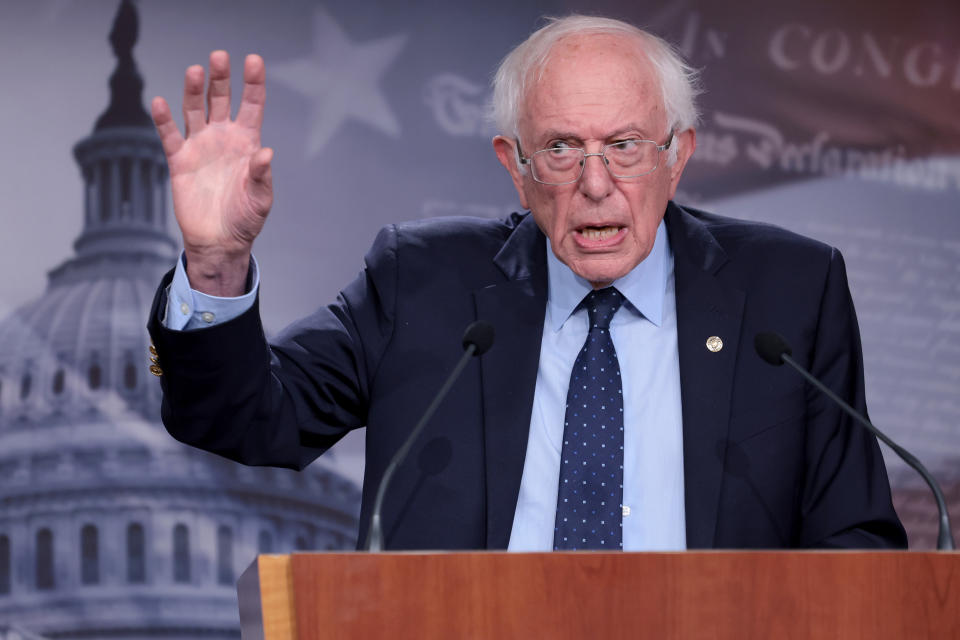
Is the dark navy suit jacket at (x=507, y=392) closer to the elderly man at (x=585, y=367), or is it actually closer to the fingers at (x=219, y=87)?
the elderly man at (x=585, y=367)

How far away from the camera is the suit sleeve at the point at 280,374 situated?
1.62 metres

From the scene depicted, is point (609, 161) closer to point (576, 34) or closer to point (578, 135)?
point (578, 135)

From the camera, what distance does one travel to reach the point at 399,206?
133 inches

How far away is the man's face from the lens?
186 cm

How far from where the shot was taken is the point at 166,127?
Answer: 1545 mm

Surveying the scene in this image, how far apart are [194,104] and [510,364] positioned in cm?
65

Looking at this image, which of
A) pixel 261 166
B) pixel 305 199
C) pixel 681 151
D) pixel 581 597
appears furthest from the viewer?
pixel 305 199

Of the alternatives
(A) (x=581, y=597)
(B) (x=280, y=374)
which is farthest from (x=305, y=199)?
(A) (x=581, y=597)

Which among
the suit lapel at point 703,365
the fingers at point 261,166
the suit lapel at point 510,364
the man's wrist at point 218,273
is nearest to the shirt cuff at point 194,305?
the man's wrist at point 218,273


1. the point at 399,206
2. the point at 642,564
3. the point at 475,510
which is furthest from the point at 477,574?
the point at 399,206

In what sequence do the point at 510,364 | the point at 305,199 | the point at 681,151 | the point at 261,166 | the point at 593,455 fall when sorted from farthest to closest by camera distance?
the point at 305,199
the point at 681,151
the point at 510,364
the point at 593,455
the point at 261,166

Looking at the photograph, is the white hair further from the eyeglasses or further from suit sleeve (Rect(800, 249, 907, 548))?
suit sleeve (Rect(800, 249, 907, 548))

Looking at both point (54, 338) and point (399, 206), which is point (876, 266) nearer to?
point (399, 206)

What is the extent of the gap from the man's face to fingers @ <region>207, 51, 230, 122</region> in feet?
1.79
